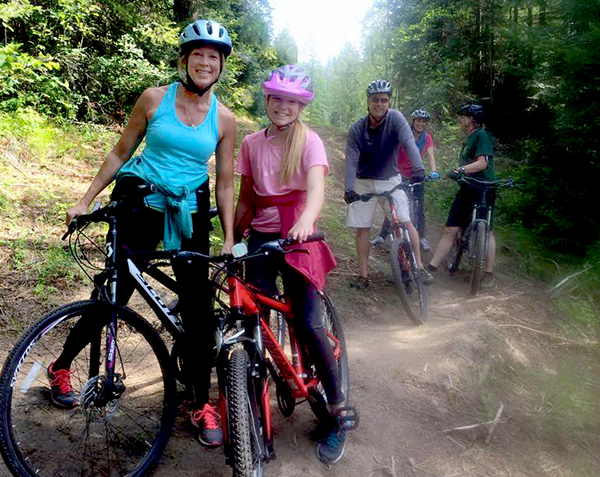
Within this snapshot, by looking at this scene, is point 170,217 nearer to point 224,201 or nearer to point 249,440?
point 224,201

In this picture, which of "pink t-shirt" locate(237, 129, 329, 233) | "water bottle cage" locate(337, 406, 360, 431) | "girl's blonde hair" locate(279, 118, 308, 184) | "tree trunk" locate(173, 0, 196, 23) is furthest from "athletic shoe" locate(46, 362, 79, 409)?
"tree trunk" locate(173, 0, 196, 23)

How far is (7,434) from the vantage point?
2.36 meters

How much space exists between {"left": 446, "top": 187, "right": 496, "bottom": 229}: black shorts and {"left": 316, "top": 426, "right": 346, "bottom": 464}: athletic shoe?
4950 millimetres

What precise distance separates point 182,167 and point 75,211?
676 mm

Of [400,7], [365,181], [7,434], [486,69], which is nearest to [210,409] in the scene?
[7,434]

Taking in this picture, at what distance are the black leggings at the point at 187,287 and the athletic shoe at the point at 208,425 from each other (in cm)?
6

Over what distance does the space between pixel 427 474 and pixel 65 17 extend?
371 inches

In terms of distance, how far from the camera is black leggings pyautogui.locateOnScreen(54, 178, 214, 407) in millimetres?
2949

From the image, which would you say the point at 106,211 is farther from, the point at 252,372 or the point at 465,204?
the point at 465,204

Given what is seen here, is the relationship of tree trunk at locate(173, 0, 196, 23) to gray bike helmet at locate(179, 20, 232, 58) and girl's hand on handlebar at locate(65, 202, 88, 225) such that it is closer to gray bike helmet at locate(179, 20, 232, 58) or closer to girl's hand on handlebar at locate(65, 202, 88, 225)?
gray bike helmet at locate(179, 20, 232, 58)

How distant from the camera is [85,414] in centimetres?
281

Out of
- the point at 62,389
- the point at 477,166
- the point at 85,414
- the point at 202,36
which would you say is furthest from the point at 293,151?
the point at 477,166

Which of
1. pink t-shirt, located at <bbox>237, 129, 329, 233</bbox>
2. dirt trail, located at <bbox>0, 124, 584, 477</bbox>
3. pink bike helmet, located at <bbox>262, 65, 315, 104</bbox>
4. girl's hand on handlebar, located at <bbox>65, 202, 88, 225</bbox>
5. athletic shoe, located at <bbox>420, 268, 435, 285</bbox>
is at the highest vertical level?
pink bike helmet, located at <bbox>262, 65, 315, 104</bbox>

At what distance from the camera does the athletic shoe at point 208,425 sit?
3.21 meters
